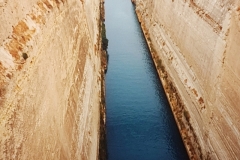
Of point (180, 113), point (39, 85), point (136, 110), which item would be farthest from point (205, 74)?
point (39, 85)

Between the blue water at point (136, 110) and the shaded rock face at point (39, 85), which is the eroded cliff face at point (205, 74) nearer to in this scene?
the blue water at point (136, 110)

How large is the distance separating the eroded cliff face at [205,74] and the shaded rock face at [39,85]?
352cm

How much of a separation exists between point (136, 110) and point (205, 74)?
11.4ft

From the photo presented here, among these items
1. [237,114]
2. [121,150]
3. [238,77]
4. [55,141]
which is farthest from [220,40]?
[55,141]

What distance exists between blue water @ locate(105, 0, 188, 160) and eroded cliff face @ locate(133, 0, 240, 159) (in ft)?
1.58

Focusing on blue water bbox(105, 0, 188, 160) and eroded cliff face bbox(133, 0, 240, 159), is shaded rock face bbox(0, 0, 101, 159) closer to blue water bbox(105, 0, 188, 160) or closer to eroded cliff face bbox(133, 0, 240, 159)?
blue water bbox(105, 0, 188, 160)

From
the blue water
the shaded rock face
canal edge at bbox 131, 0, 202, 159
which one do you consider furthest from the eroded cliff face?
the shaded rock face

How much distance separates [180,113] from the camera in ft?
35.4

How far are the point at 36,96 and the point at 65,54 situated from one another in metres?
2.17

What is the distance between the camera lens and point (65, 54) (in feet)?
20.2

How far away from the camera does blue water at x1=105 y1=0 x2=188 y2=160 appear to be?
9695 millimetres

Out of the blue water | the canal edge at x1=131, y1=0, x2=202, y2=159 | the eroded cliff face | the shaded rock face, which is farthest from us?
the blue water

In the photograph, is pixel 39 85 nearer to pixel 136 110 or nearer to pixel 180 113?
pixel 180 113

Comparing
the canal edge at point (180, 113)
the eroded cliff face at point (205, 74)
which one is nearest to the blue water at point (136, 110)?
the canal edge at point (180, 113)
